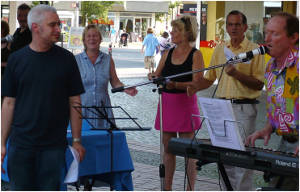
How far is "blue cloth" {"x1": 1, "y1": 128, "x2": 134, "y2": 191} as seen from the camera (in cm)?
501

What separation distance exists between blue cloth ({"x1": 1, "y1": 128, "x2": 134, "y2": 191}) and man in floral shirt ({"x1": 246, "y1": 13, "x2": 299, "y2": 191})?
1.61m

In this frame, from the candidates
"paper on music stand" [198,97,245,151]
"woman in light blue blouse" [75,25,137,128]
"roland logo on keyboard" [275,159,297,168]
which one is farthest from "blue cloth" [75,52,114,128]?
"roland logo on keyboard" [275,159,297,168]

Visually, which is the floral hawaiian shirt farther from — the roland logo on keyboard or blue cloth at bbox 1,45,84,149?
blue cloth at bbox 1,45,84,149

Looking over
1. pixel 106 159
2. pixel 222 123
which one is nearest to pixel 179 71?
pixel 106 159

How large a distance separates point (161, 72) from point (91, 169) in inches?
49.6

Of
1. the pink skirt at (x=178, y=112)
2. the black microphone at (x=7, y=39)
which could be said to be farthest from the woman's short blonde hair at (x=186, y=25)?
the black microphone at (x=7, y=39)

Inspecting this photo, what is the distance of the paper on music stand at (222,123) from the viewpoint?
375cm

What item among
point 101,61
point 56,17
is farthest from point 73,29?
point 56,17

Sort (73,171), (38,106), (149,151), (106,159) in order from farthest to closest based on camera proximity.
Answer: (149,151) → (106,159) → (73,171) → (38,106)

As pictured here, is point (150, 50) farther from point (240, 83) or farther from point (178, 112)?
point (240, 83)

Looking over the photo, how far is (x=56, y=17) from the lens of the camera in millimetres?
4008

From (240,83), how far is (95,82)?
1.32 metres

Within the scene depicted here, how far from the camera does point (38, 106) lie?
12.7ft

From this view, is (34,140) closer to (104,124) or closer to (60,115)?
(60,115)
